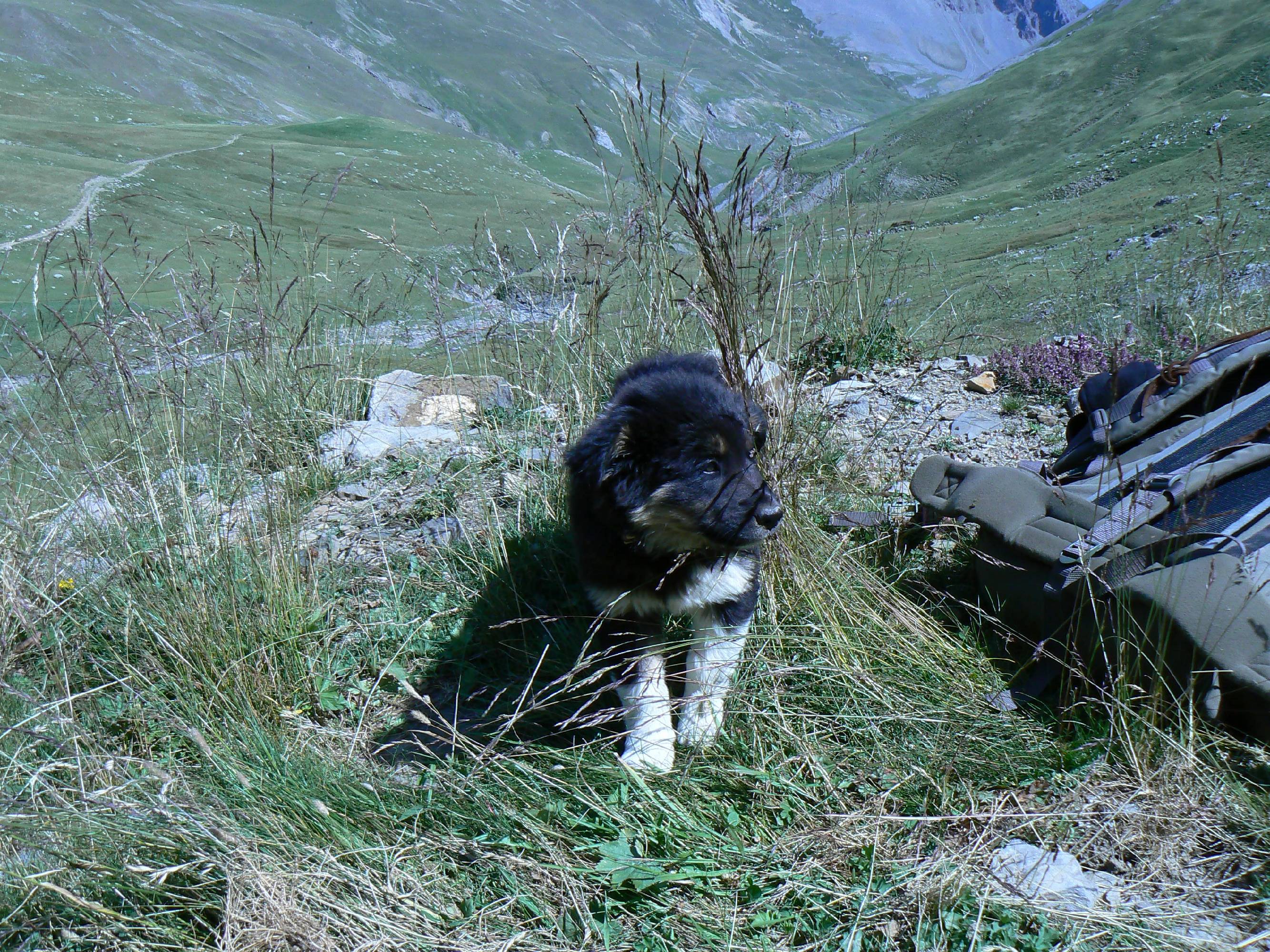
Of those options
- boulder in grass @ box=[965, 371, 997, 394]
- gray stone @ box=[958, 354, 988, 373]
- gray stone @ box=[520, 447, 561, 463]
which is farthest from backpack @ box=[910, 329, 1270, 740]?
gray stone @ box=[958, 354, 988, 373]

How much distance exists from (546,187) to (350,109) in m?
84.4

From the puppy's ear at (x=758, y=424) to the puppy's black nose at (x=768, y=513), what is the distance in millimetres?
374

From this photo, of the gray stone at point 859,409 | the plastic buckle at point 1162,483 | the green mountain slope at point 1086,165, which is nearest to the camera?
the plastic buckle at point 1162,483

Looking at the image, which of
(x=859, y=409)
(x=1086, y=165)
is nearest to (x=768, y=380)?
(x=859, y=409)

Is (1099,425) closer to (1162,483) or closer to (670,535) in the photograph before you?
(1162,483)

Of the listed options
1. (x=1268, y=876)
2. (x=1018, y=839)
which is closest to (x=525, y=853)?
(x=1018, y=839)

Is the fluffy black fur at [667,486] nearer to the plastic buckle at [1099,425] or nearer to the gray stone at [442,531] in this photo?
the gray stone at [442,531]

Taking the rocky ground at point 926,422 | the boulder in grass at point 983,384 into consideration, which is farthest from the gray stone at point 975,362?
the boulder in grass at point 983,384

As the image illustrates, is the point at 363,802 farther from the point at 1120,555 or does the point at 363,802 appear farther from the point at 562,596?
the point at 1120,555

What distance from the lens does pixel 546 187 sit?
7138 centimetres

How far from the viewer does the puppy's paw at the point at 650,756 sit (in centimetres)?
243

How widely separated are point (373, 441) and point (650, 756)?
3.34 metres

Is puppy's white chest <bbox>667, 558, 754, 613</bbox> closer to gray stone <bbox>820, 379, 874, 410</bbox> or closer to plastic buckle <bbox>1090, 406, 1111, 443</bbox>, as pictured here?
plastic buckle <bbox>1090, 406, 1111, 443</bbox>

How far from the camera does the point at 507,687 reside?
9.82ft
